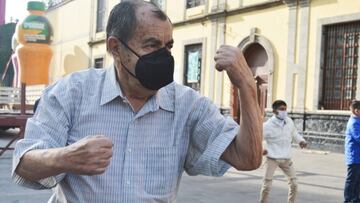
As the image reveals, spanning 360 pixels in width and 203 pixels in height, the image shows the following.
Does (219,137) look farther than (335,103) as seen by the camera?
No

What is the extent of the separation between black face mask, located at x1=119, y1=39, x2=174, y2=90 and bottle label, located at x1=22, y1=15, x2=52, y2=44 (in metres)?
26.6

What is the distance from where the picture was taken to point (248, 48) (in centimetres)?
1973

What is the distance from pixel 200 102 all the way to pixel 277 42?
16571 millimetres

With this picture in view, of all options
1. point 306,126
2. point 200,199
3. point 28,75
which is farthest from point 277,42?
point 28,75

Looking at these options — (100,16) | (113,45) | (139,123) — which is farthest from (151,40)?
(100,16)

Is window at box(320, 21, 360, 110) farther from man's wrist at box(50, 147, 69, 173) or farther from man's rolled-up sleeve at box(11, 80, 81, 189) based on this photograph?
man's wrist at box(50, 147, 69, 173)

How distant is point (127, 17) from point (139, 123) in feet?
1.31

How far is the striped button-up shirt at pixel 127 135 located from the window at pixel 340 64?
1426 centimetres

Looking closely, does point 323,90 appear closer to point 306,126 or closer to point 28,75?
point 306,126

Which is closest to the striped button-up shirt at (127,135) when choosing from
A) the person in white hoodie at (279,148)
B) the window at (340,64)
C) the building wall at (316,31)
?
the person in white hoodie at (279,148)

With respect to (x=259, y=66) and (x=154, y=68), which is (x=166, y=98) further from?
(x=259, y=66)

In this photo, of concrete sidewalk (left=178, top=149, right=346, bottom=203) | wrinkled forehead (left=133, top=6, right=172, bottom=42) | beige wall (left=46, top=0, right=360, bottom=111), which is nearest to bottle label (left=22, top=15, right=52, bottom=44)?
beige wall (left=46, top=0, right=360, bottom=111)

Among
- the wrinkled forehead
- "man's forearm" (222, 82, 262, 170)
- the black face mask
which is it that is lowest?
"man's forearm" (222, 82, 262, 170)

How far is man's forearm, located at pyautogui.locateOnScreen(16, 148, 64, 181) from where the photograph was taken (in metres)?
1.68
